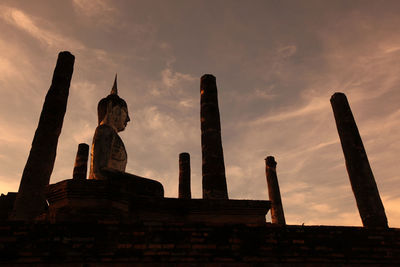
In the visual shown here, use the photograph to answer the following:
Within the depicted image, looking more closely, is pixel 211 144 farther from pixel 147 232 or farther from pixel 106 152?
pixel 147 232

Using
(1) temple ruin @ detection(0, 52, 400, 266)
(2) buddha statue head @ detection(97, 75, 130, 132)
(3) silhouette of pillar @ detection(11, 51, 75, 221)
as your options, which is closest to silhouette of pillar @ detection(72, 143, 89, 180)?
(3) silhouette of pillar @ detection(11, 51, 75, 221)

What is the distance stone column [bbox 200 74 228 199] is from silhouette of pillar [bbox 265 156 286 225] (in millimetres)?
8197

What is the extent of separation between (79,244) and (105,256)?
1.17ft

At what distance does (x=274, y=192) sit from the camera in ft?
58.0

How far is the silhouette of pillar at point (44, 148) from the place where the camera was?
8.81 meters

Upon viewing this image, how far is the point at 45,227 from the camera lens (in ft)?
12.2

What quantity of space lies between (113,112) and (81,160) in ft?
33.0

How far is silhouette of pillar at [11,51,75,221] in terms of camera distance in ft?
28.9

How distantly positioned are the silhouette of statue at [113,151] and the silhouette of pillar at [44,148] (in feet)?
12.4

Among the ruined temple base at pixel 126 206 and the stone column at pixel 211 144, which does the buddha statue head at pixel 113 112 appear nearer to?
the ruined temple base at pixel 126 206

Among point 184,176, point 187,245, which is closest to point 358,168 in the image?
point 187,245

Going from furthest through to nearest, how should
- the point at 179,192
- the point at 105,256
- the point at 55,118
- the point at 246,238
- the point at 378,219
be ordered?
the point at 179,192, the point at 55,118, the point at 378,219, the point at 246,238, the point at 105,256

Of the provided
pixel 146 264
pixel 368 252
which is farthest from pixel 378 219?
pixel 146 264

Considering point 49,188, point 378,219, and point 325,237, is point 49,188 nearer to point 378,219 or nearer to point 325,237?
point 325,237
